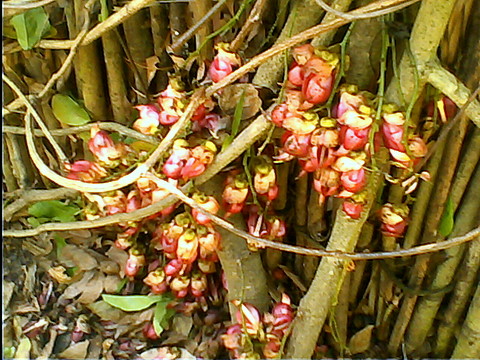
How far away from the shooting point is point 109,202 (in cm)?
83

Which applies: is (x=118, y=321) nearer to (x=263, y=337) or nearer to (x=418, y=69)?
(x=263, y=337)

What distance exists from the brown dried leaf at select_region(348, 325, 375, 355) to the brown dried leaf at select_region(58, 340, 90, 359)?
1.33 ft

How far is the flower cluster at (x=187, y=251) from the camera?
0.78m

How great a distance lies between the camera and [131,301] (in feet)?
3.02

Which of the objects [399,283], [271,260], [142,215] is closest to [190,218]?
[142,215]

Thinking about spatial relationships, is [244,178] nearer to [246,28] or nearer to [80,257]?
[246,28]

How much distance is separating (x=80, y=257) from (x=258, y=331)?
0.36 metres

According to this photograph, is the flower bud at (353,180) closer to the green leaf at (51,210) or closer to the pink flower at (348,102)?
the pink flower at (348,102)

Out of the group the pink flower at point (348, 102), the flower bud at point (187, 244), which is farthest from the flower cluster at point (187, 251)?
the pink flower at point (348, 102)

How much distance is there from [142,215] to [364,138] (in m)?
0.31

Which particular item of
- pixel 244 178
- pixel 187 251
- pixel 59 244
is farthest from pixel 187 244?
pixel 59 244

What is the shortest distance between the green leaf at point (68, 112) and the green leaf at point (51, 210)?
147 millimetres

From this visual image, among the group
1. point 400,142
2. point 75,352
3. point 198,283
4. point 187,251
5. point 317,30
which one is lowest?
point 75,352

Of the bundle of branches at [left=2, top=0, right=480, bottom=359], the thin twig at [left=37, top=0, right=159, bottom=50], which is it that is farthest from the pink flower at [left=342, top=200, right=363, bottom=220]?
the thin twig at [left=37, top=0, right=159, bottom=50]
